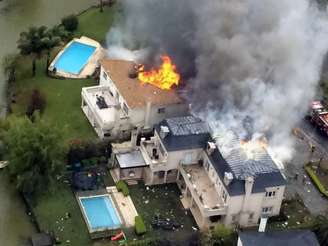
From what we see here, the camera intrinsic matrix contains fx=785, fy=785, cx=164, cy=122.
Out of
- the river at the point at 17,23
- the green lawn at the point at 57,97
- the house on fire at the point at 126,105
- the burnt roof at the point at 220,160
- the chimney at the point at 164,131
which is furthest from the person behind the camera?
the green lawn at the point at 57,97

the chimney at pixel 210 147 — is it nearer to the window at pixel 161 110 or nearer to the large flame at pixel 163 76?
the window at pixel 161 110

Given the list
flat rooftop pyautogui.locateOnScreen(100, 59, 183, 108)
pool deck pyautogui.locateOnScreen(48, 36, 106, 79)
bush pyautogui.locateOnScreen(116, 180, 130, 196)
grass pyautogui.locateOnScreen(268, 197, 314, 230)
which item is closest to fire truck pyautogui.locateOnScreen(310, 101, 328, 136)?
grass pyautogui.locateOnScreen(268, 197, 314, 230)

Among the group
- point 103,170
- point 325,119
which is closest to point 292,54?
point 325,119

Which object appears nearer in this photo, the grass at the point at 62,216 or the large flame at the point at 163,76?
the grass at the point at 62,216

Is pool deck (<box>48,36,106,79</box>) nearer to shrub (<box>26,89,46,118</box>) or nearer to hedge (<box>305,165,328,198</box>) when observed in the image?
shrub (<box>26,89,46,118</box>)

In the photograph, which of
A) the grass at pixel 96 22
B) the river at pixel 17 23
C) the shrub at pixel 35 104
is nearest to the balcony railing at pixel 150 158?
the river at pixel 17 23

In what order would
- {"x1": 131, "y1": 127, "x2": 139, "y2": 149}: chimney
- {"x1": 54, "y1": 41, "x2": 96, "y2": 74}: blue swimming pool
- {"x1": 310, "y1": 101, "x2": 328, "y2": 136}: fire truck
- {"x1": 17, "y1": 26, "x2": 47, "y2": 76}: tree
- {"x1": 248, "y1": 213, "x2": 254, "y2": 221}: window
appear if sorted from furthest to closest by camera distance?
{"x1": 54, "y1": 41, "x2": 96, "y2": 74}: blue swimming pool → {"x1": 17, "y1": 26, "x2": 47, "y2": 76}: tree → {"x1": 310, "y1": 101, "x2": 328, "y2": 136}: fire truck → {"x1": 131, "y1": 127, "x2": 139, "y2": 149}: chimney → {"x1": 248, "y1": 213, "x2": 254, "y2": 221}: window

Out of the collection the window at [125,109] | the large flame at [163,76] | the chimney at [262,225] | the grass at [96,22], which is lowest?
the chimney at [262,225]
